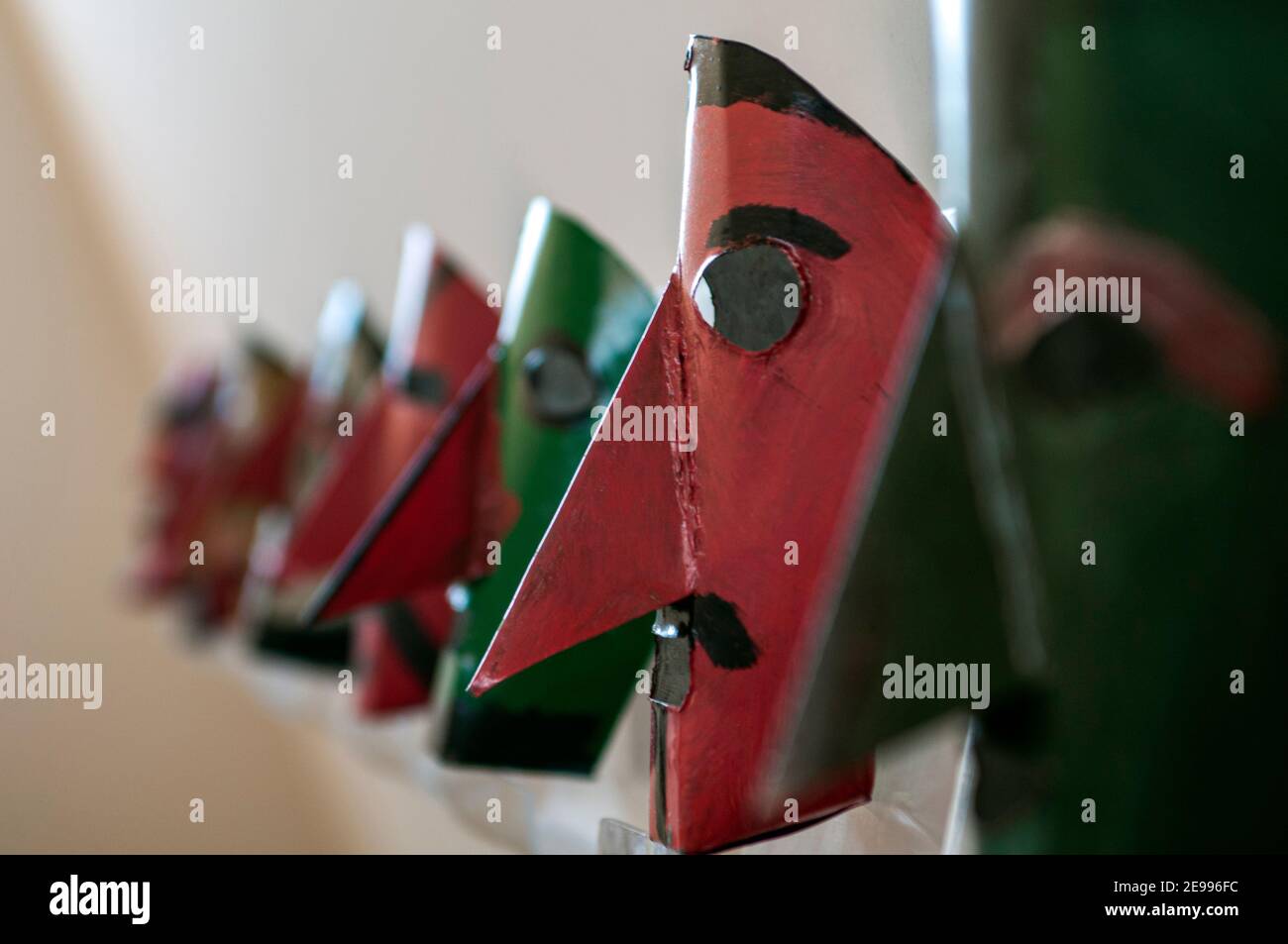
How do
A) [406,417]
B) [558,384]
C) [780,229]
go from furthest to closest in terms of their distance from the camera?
[406,417], [558,384], [780,229]

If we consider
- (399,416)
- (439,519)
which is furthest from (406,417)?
(439,519)

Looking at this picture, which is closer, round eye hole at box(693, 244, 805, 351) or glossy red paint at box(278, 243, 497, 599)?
round eye hole at box(693, 244, 805, 351)

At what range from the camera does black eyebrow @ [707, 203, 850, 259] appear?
0.37 meters

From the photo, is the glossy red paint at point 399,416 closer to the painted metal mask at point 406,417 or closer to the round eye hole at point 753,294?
the painted metal mask at point 406,417

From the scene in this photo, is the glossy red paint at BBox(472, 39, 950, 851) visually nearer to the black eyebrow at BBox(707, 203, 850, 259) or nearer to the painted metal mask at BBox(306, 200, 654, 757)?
the black eyebrow at BBox(707, 203, 850, 259)

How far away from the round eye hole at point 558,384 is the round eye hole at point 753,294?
145 mm

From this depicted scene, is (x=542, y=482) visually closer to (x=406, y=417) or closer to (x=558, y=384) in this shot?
(x=558, y=384)

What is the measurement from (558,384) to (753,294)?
16 cm

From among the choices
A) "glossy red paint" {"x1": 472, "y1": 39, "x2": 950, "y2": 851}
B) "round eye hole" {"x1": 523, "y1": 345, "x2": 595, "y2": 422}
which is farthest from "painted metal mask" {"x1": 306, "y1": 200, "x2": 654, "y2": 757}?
"glossy red paint" {"x1": 472, "y1": 39, "x2": 950, "y2": 851}

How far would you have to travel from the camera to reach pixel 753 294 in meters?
0.37

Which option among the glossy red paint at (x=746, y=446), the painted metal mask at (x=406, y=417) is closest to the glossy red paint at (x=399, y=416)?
the painted metal mask at (x=406, y=417)

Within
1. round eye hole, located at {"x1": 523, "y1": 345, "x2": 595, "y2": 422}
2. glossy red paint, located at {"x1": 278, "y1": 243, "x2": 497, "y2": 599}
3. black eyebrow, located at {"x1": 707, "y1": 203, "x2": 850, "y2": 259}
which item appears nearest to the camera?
black eyebrow, located at {"x1": 707, "y1": 203, "x2": 850, "y2": 259}

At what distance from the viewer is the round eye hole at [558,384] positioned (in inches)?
20.3

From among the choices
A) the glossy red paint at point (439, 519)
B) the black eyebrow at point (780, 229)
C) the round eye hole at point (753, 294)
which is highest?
the black eyebrow at point (780, 229)
